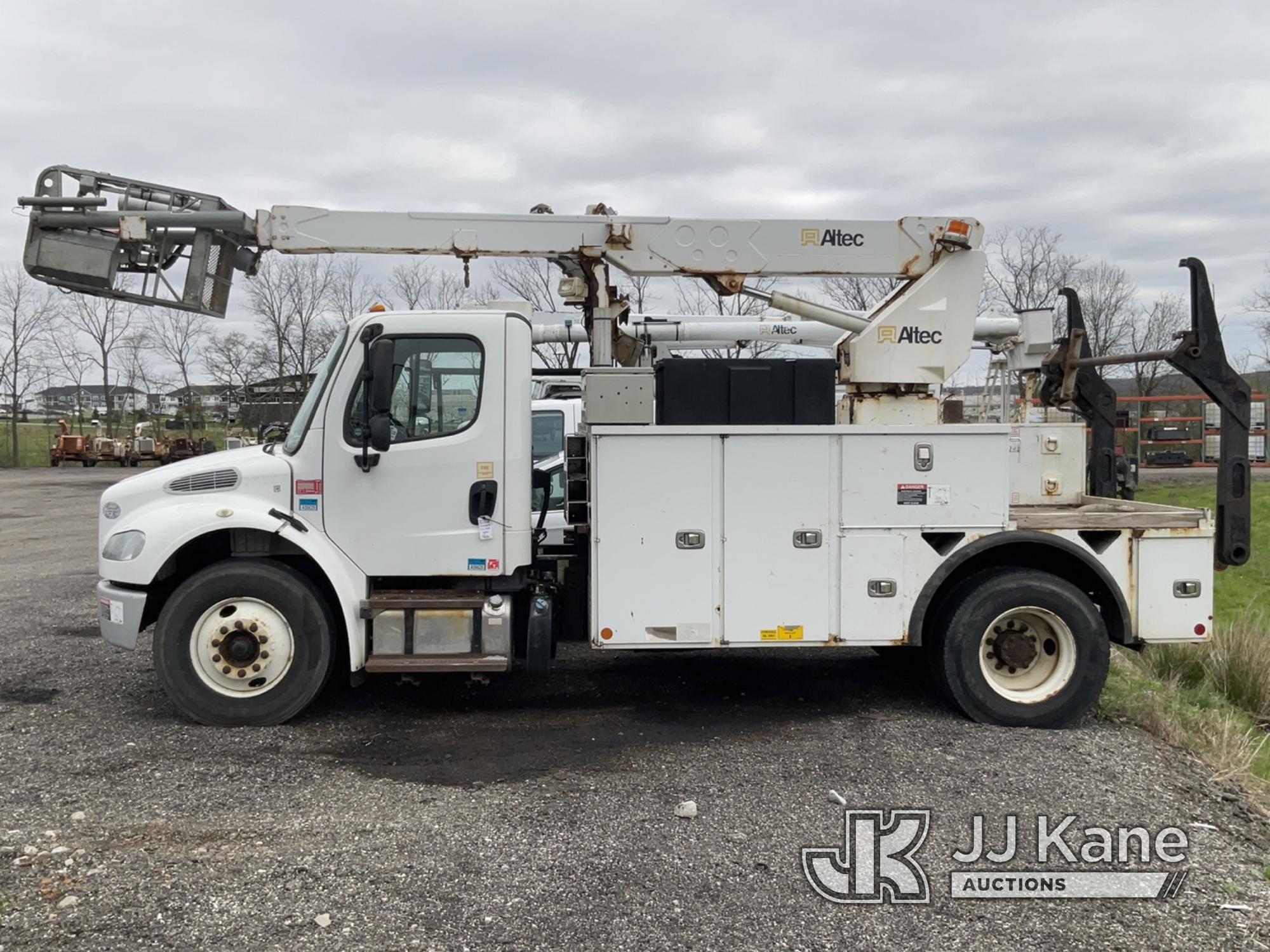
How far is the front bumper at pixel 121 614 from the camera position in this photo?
19.7 feet

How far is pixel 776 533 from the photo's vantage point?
5.96m

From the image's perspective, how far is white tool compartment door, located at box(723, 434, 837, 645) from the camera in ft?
19.5

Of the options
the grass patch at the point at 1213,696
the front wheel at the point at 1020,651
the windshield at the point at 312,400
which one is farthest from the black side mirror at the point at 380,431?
the grass patch at the point at 1213,696

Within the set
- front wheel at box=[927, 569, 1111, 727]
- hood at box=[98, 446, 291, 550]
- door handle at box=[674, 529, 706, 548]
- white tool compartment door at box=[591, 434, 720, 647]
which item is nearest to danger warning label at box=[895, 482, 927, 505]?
front wheel at box=[927, 569, 1111, 727]

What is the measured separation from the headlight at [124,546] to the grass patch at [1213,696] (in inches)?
252

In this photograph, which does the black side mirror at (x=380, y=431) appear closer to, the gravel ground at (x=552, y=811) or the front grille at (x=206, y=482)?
the front grille at (x=206, y=482)

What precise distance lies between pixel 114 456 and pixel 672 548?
1554 inches

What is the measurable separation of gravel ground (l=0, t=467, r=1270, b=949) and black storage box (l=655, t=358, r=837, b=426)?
1.99 m

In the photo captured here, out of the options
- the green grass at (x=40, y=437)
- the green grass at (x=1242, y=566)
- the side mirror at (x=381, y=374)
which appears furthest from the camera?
the green grass at (x=40, y=437)

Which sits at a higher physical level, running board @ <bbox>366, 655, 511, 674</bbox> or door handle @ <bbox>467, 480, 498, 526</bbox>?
door handle @ <bbox>467, 480, 498, 526</bbox>

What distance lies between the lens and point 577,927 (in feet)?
12.3

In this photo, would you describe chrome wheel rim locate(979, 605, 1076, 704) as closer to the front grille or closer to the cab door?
the cab door

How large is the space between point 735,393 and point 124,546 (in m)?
3.91

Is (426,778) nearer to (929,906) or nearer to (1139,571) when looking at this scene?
(929,906)
